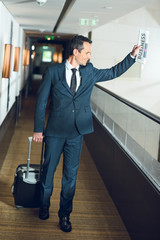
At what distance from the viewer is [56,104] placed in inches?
143

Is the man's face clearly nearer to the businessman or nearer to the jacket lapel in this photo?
the businessman

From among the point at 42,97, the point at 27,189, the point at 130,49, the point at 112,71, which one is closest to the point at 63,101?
the point at 42,97

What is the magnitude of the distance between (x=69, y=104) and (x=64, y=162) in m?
0.63

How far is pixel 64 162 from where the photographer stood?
3830 millimetres

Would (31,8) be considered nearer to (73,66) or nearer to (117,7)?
(117,7)

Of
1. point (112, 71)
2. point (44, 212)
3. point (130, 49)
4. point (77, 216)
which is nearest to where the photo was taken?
point (112, 71)

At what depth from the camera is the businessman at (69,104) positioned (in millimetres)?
3586

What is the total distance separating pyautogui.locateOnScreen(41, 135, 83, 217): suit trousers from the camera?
3.73 meters

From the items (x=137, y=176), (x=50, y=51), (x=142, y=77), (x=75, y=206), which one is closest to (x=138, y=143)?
(x=137, y=176)

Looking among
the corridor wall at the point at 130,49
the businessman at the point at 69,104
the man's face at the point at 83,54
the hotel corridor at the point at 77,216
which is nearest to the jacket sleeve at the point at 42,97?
the businessman at the point at 69,104

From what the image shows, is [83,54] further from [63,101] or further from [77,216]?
[77,216]

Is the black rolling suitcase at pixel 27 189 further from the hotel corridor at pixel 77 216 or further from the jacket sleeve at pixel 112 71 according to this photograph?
the jacket sleeve at pixel 112 71

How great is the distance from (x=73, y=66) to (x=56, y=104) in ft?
1.33

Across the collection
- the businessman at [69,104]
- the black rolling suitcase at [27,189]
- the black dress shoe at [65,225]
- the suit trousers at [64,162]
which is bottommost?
the black dress shoe at [65,225]
